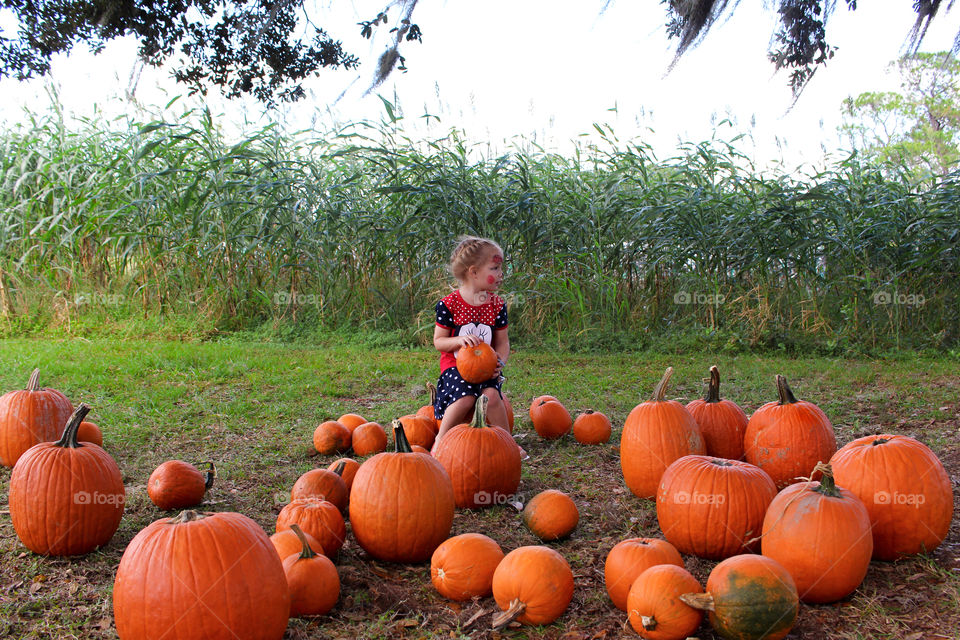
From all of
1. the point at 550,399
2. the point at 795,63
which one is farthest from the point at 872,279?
the point at 550,399

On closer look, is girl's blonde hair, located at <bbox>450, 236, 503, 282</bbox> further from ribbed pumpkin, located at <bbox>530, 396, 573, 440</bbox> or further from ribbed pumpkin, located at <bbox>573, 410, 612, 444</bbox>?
ribbed pumpkin, located at <bbox>573, 410, 612, 444</bbox>

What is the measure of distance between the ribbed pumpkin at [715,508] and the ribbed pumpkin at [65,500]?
2205mm

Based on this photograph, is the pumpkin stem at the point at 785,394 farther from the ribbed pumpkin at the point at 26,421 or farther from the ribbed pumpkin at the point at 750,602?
the ribbed pumpkin at the point at 26,421

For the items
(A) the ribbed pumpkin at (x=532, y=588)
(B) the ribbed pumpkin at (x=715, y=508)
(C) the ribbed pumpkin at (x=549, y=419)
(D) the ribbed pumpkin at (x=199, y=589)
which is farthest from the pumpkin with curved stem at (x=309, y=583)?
(C) the ribbed pumpkin at (x=549, y=419)

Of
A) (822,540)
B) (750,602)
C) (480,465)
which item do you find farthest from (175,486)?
(822,540)

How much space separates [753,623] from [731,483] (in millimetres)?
734

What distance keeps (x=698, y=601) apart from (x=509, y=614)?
0.56 metres

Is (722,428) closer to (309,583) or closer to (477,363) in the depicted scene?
(477,363)

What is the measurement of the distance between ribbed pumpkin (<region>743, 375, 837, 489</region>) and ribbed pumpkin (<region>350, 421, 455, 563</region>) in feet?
5.02

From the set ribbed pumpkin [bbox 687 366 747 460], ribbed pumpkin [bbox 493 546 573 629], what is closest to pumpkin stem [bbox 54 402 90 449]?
ribbed pumpkin [bbox 493 546 573 629]

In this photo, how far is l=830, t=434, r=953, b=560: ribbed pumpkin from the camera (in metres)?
2.50

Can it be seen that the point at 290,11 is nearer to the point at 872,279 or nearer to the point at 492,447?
the point at 492,447

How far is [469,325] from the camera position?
13.8 feet

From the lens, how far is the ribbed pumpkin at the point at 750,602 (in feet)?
6.27
